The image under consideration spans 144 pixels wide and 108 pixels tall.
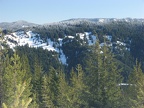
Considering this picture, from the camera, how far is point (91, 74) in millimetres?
28109

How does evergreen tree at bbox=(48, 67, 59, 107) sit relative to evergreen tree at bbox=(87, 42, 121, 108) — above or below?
below

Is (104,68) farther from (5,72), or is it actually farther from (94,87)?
(5,72)

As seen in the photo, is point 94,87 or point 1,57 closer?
point 94,87

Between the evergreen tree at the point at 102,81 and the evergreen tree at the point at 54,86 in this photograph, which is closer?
the evergreen tree at the point at 102,81

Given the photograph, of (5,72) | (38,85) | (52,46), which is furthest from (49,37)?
(5,72)

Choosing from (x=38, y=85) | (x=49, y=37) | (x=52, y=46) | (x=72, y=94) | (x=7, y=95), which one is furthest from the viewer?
(x=49, y=37)

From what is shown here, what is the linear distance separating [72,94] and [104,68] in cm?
1377

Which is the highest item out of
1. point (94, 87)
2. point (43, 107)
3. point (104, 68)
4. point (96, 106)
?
point (104, 68)

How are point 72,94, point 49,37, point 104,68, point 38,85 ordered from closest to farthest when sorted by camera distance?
point 104,68 → point 72,94 → point 38,85 → point 49,37

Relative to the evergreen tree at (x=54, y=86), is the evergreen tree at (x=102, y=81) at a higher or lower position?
higher

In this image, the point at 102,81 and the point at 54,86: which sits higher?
the point at 102,81

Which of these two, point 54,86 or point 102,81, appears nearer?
point 102,81

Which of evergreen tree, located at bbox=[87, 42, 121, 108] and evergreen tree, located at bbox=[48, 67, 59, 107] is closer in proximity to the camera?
evergreen tree, located at bbox=[87, 42, 121, 108]

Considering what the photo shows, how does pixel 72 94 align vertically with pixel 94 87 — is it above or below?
below
